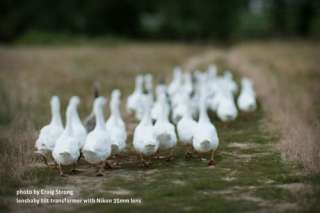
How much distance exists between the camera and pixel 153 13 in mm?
57562

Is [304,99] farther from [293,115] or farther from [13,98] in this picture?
→ [13,98]

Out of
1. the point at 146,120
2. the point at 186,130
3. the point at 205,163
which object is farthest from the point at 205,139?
the point at 186,130

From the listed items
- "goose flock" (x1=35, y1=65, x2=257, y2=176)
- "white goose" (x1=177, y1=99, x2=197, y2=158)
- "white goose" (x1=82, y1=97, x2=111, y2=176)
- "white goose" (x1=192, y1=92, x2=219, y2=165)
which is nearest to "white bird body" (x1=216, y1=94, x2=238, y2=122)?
"goose flock" (x1=35, y1=65, x2=257, y2=176)

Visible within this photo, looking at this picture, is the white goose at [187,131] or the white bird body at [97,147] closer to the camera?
the white bird body at [97,147]

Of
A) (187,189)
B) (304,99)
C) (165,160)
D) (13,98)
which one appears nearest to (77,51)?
(13,98)

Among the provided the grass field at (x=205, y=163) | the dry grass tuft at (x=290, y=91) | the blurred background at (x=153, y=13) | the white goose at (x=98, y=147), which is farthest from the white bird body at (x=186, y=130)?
the blurred background at (x=153, y=13)

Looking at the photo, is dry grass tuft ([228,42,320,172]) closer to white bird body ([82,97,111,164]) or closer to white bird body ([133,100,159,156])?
white bird body ([133,100,159,156])

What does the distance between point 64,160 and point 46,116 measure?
6.45 m

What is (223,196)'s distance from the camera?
844cm

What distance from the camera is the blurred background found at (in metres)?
49.1

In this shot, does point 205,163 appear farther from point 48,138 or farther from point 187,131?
point 48,138

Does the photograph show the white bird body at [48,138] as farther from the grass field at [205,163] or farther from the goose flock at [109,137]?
the grass field at [205,163]

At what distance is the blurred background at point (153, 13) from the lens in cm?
4906

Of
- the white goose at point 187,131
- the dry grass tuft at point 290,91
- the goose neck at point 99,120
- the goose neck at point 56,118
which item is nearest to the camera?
the goose neck at point 99,120
